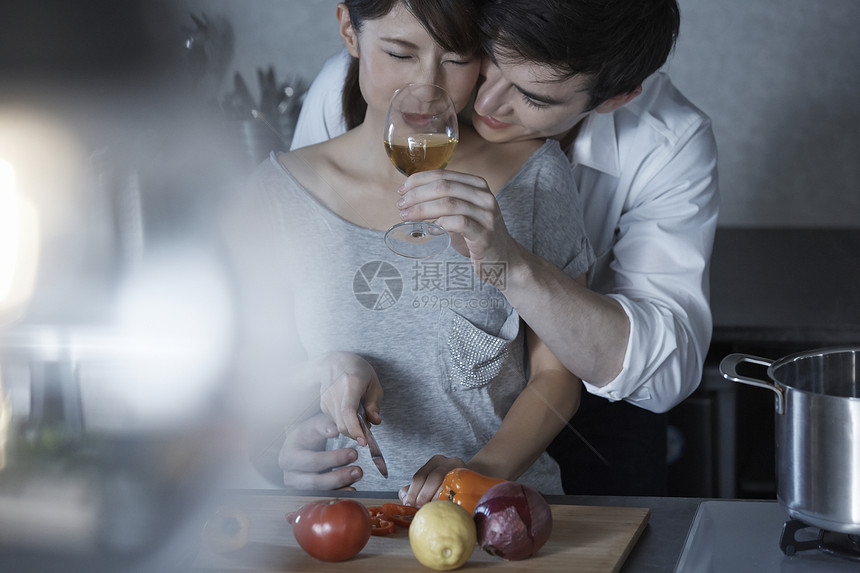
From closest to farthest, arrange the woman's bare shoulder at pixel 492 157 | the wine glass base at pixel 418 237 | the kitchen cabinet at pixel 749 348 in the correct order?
the wine glass base at pixel 418 237
the woman's bare shoulder at pixel 492 157
the kitchen cabinet at pixel 749 348

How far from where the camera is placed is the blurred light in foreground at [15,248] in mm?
222

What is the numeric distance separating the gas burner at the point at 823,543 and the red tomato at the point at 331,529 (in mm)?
292

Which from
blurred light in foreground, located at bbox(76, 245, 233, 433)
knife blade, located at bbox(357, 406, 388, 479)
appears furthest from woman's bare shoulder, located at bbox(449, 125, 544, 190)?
blurred light in foreground, located at bbox(76, 245, 233, 433)

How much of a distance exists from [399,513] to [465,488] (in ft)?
0.18

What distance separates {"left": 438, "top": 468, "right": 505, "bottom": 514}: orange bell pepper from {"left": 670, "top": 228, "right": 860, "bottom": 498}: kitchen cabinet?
30.9 inches

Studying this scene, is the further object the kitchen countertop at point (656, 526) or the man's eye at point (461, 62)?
the man's eye at point (461, 62)

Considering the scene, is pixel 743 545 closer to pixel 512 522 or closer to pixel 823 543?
pixel 823 543

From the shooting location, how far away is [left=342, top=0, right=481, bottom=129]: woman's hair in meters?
0.74

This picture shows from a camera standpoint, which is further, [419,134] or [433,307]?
[433,307]

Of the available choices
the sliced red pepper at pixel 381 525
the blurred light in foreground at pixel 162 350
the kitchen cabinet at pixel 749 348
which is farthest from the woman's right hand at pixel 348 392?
the kitchen cabinet at pixel 749 348

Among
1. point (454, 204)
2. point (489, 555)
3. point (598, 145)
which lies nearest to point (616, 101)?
point (598, 145)

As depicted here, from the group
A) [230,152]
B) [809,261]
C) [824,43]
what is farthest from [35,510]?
[824,43]

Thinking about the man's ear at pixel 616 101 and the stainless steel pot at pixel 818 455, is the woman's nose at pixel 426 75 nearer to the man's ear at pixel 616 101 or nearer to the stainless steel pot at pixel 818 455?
the man's ear at pixel 616 101

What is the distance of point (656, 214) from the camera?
104cm
